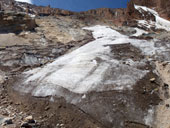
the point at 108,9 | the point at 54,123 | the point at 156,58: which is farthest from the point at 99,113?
the point at 108,9

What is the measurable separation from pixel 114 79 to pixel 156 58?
3808 millimetres

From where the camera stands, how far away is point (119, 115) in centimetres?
449

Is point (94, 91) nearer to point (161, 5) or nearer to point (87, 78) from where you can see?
point (87, 78)

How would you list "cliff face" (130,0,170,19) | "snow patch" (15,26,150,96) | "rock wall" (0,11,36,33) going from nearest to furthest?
"snow patch" (15,26,150,96) < "rock wall" (0,11,36,33) < "cliff face" (130,0,170,19)

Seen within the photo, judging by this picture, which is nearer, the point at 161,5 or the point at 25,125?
the point at 25,125

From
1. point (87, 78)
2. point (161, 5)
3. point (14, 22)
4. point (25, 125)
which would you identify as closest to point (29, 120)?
point (25, 125)

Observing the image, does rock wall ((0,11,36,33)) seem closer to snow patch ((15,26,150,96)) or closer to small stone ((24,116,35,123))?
→ snow patch ((15,26,150,96))

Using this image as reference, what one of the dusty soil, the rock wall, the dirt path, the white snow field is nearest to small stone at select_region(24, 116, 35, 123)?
the dusty soil

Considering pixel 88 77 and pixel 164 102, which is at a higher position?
pixel 88 77

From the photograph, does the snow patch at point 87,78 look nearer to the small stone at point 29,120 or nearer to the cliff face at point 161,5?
the small stone at point 29,120

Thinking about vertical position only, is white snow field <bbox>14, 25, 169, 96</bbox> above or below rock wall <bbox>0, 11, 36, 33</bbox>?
below

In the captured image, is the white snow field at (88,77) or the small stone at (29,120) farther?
the white snow field at (88,77)

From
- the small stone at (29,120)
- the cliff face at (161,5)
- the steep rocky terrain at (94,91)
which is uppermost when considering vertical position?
the cliff face at (161,5)

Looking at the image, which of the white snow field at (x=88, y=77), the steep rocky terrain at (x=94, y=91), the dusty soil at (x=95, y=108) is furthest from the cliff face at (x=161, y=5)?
the dusty soil at (x=95, y=108)
